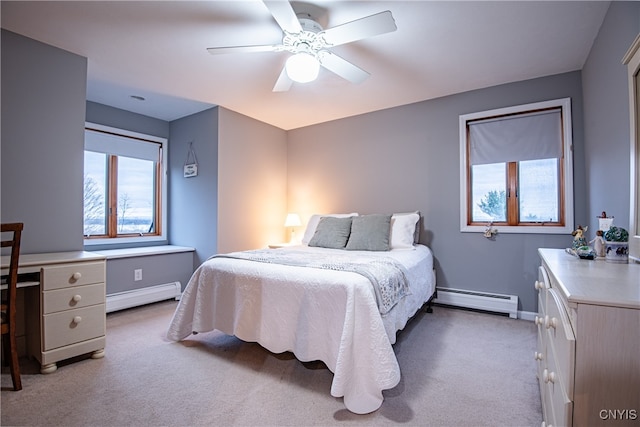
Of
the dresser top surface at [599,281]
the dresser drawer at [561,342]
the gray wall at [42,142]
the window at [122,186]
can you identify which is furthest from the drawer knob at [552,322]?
the window at [122,186]

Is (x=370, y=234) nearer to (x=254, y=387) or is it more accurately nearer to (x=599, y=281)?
(x=254, y=387)

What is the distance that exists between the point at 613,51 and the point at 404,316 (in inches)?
87.0

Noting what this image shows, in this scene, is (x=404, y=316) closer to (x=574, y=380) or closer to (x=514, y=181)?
(x=574, y=380)

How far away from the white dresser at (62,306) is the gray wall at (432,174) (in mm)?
2843

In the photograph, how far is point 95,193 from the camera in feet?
11.6

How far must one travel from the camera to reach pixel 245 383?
6.04 feet

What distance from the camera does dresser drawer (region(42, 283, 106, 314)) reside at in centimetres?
194

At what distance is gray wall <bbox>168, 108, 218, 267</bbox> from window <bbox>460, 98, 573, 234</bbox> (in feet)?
9.72

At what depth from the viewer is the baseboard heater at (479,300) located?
9.75 feet

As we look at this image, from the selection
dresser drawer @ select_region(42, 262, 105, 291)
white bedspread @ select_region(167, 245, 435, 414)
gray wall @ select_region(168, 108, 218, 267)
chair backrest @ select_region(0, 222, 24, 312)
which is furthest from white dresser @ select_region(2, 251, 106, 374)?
gray wall @ select_region(168, 108, 218, 267)

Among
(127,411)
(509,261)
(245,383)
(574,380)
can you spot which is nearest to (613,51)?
(509,261)

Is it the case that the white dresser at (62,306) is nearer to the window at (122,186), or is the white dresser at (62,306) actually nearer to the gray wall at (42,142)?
the gray wall at (42,142)

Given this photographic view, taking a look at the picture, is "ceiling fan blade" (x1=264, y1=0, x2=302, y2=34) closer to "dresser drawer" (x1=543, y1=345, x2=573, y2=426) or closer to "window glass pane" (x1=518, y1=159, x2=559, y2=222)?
"dresser drawer" (x1=543, y1=345, x2=573, y2=426)

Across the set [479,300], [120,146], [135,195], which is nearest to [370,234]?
[479,300]
